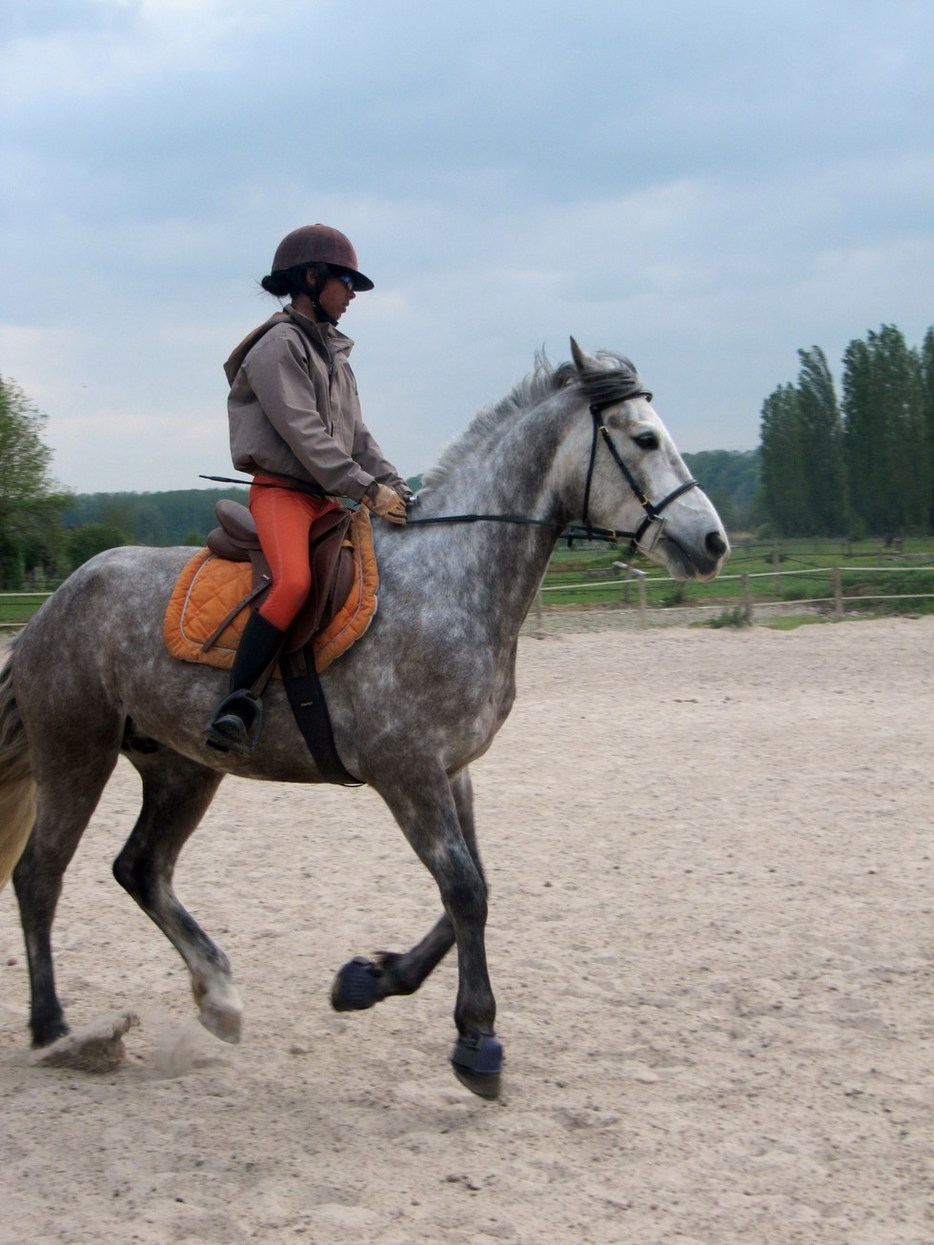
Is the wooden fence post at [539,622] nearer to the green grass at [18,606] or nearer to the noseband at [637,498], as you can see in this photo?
the green grass at [18,606]

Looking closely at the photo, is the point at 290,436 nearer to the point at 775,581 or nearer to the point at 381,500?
the point at 381,500

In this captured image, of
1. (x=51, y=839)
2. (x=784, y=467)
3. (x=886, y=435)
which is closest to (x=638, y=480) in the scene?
(x=51, y=839)

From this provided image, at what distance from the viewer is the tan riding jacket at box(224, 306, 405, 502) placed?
3756 millimetres

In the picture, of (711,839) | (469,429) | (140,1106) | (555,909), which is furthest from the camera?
(711,839)

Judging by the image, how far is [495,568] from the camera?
12.7 ft

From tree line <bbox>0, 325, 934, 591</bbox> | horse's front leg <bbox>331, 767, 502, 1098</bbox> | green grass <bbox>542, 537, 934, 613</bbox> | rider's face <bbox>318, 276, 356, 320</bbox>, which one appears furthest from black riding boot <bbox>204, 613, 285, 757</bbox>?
tree line <bbox>0, 325, 934, 591</bbox>

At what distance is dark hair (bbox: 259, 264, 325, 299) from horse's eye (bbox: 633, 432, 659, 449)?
126 centimetres

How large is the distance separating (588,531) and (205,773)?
181cm

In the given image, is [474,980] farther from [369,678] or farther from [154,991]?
[154,991]

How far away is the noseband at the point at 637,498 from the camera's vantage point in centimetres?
365

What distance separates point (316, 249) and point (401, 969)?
8.16 feet

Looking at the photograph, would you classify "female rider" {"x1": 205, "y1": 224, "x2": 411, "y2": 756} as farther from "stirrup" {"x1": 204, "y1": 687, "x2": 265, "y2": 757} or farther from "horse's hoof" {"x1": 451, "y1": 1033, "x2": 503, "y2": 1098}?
"horse's hoof" {"x1": 451, "y1": 1033, "x2": 503, "y2": 1098}

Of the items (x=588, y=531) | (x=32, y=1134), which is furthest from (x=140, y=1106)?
(x=588, y=531)

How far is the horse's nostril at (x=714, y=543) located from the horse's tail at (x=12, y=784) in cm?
265
